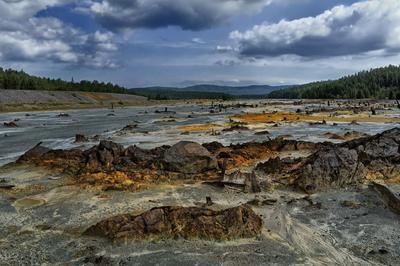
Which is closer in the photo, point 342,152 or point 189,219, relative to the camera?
point 189,219

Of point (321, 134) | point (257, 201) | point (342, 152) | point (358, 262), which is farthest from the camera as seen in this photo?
point (321, 134)

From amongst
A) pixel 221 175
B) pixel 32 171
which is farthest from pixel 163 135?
pixel 221 175

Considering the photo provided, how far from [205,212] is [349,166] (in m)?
5.99

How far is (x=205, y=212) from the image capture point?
9.51 m

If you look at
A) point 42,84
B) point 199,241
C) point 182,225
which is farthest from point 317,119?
point 42,84

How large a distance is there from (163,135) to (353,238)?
21.5 metres

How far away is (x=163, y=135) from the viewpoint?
29812mm

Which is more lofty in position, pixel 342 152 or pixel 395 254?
pixel 342 152

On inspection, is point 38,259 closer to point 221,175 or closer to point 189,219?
point 189,219

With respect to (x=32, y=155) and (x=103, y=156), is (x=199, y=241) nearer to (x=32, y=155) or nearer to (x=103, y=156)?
(x=103, y=156)

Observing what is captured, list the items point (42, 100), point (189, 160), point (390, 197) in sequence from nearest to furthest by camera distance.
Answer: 1. point (390, 197)
2. point (189, 160)
3. point (42, 100)

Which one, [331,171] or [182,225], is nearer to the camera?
[182,225]

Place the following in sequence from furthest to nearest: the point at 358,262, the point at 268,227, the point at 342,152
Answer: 1. the point at 342,152
2. the point at 268,227
3. the point at 358,262

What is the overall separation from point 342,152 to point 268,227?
17.9 feet
